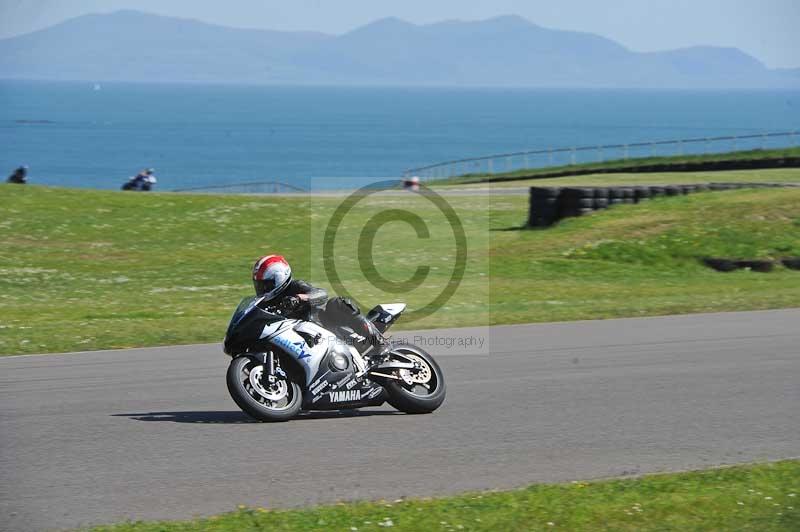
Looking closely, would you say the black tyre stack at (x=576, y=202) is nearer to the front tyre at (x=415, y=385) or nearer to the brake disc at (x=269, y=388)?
the front tyre at (x=415, y=385)

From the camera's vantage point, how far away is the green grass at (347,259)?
16625 millimetres

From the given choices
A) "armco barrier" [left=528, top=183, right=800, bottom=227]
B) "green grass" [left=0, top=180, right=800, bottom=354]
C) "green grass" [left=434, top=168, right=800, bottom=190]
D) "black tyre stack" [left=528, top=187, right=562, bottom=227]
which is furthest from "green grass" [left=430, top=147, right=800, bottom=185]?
"black tyre stack" [left=528, top=187, right=562, bottom=227]

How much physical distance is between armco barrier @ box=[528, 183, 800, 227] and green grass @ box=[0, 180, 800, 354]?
65 cm

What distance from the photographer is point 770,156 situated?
46.5 m

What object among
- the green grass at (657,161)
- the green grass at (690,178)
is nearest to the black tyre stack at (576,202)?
the green grass at (690,178)

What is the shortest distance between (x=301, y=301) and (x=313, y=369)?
577mm

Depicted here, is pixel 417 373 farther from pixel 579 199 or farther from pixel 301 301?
pixel 579 199

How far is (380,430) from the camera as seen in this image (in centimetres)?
905

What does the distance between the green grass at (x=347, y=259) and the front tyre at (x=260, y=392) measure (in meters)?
5.28

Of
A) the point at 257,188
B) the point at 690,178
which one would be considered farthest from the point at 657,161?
the point at 257,188

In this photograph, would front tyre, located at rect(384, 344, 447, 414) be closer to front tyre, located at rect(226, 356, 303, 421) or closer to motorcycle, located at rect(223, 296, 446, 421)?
motorcycle, located at rect(223, 296, 446, 421)

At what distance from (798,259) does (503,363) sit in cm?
1162

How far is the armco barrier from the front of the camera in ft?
87.2

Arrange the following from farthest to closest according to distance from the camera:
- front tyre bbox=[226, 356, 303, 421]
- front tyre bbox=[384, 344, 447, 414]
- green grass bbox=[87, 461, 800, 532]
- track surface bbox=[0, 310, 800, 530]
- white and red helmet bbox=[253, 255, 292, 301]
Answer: front tyre bbox=[384, 344, 447, 414], white and red helmet bbox=[253, 255, 292, 301], front tyre bbox=[226, 356, 303, 421], track surface bbox=[0, 310, 800, 530], green grass bbox=[87, 461, 800, 532]
